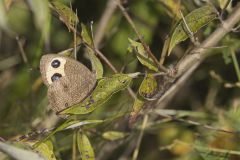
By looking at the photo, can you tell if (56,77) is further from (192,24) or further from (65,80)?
(192,24)

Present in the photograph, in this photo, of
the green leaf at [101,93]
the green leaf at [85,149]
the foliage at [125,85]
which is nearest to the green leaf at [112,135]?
the foliage at [125,85]

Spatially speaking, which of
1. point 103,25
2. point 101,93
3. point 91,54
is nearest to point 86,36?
point 91,54

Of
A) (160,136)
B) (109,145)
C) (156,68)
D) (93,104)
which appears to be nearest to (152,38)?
(160,136)

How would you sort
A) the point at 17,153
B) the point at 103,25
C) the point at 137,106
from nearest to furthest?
the point at 17,153, the point at 137,106, the point at 103,25

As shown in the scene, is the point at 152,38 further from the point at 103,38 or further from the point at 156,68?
the point at 156,68

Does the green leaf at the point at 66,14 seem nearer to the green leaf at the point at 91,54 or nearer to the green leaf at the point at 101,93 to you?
the green leaf at the point at 91,54

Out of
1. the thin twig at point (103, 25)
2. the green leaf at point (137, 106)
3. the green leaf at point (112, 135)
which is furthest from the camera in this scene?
the thin twig at point (103, 25)
